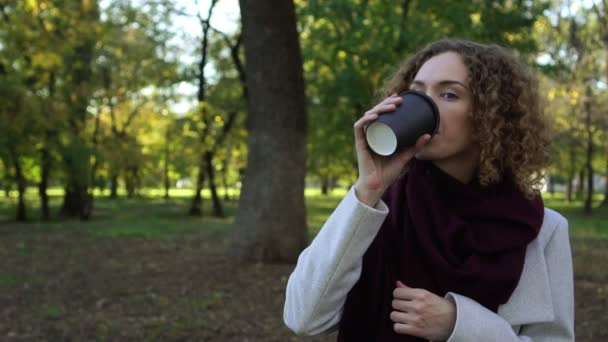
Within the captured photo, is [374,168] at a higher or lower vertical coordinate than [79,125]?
lower

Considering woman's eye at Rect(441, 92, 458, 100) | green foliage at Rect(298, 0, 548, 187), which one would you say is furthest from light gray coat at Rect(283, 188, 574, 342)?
green foliage at Rect(298, 0, 548, 187)

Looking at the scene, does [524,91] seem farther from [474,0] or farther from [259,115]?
[474,0]

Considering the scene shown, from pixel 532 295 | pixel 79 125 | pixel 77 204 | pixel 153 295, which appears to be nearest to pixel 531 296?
pixel 532 295

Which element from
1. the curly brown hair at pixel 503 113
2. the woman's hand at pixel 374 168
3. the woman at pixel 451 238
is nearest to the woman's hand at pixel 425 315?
the woman at pixel 451 238

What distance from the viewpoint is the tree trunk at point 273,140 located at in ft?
26.8

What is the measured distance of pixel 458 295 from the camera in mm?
1603

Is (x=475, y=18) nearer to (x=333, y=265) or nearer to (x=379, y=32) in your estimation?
(x=379, y=32)

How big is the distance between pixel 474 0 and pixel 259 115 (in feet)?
19.6

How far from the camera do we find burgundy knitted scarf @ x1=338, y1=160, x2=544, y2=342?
1.61 metres

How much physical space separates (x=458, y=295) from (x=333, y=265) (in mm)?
332

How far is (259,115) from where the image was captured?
8.43m

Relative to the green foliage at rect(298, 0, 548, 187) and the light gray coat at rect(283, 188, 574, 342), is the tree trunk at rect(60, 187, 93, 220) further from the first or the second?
the light gray coat at rect(283, 188, 574, 342)

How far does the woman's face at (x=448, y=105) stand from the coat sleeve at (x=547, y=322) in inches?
14.6

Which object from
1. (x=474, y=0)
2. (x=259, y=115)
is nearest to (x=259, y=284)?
(x=259, y=115)
